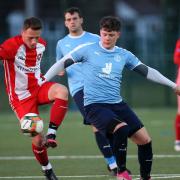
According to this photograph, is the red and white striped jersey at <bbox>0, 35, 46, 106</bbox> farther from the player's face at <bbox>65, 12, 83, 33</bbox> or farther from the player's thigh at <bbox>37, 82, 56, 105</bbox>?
the player's face at <bbox>65, 12, 83, 33</bbox>

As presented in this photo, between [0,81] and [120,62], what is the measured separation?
38.1ft

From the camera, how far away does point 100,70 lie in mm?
10289

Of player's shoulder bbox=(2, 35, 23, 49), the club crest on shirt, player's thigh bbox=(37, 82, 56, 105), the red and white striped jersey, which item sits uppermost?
player's shoulder bbox=(2, 35, 23, 49)

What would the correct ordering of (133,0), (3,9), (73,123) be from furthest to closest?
(133,0) < (3,9) < (73,123)

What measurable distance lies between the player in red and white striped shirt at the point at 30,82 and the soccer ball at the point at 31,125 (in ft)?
0.72

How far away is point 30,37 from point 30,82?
1.90ft

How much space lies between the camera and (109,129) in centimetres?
1003

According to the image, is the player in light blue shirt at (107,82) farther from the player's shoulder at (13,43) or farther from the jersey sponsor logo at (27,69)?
the player's shoulder at (13,43)

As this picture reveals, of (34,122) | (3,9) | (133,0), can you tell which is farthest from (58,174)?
Result: (133,0)

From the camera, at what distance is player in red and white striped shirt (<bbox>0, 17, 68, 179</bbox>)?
34.1 feet

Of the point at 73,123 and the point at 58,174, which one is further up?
the point at 58,174

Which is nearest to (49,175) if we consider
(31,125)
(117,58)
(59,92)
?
(31,125)

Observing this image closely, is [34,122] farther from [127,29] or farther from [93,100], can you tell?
[127,29]

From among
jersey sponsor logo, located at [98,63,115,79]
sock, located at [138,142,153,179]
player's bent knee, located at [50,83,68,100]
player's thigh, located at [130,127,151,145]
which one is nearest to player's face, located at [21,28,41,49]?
player's bent knee, located at [50,83,68,100]
